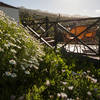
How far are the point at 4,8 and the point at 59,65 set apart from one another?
62.0 ft

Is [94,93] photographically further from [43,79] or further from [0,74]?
[0,74]

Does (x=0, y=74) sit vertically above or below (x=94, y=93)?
above

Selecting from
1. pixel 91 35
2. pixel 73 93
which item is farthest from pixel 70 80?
pixel 91 35

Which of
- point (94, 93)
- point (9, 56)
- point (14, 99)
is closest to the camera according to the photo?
point (14, 99)

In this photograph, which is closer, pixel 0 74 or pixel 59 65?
pixel 0 74

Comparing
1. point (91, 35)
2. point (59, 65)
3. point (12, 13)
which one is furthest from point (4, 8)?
point (59, 65)

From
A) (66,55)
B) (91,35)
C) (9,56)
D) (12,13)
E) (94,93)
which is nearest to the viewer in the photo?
(94,93)

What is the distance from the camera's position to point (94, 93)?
2229 mm

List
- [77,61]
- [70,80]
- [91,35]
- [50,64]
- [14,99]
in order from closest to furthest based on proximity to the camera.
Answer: [14,99] → [70,80] → [50,64] → [77,61] → [91,35]

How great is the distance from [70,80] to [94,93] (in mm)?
524

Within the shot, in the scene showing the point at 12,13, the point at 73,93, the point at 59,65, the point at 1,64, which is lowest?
the point at 73,93

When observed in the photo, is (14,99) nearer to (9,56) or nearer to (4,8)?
(9,56)

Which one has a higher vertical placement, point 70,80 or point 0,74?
point 0,74

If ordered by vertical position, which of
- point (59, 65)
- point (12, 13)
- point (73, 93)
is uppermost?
point (12, 13)
